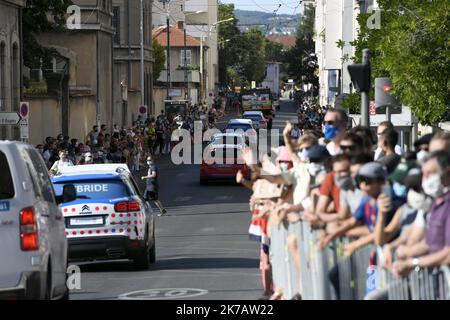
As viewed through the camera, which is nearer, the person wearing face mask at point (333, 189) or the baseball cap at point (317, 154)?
the person wearing face mask at point (333, 189)

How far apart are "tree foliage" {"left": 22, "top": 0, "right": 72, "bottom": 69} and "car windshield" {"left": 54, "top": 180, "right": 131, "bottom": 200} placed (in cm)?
3024

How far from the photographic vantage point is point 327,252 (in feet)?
38.9

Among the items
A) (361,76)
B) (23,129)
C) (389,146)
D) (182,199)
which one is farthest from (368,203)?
(182,199)

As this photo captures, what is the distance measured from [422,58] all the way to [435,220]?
80.0ft

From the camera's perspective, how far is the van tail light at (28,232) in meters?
13.6

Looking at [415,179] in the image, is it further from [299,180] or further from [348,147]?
[299,180]

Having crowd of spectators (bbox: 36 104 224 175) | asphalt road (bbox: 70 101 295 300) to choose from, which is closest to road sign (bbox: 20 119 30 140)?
crowd of spectators (bbox: 36 104 224 175)

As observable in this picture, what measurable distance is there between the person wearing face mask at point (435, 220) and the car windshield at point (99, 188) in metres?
11.9

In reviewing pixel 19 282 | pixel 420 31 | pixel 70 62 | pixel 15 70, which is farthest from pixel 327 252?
pixel 70 62

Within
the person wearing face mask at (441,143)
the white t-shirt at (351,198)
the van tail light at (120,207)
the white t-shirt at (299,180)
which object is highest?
the person wearing face mask at (441,143)

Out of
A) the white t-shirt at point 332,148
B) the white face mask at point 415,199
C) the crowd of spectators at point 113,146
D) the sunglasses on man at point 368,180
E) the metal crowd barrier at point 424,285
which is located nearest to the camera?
the metal crowd barrier at point 424,285

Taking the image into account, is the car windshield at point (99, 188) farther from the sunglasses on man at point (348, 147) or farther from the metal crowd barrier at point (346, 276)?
the sunglasses on man at point (348, 147)

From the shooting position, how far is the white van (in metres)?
13.5

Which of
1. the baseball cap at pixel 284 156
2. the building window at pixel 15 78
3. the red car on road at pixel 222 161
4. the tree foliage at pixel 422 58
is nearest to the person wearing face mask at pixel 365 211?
the baseball cap at pixel 284 156
